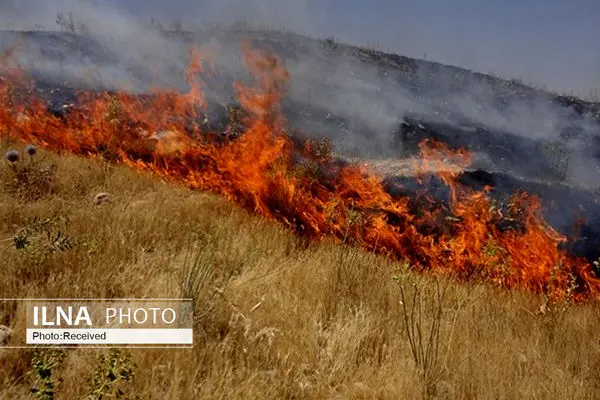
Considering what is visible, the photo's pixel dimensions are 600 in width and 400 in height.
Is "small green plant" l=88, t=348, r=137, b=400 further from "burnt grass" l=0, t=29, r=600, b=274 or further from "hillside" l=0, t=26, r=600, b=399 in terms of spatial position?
"burnt grass" l=0, t=29, r=600, b=274

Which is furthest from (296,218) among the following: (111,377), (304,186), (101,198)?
(111,377)

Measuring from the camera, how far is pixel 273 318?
9.23ft

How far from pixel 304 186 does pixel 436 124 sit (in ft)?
20.7

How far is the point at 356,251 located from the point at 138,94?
662cm

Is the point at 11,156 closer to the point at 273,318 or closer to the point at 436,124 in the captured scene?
the point at 273,318

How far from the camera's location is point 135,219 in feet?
13.1

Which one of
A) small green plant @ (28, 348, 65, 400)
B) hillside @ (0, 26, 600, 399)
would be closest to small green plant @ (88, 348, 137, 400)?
hillside @ (0, 26, 600, 399)

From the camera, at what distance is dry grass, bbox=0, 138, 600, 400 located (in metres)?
2.17

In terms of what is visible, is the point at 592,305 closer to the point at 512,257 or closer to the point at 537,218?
the point at 512,257

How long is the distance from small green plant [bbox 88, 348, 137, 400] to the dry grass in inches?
2.0

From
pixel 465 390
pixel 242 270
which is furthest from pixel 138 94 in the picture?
pixel 465 390

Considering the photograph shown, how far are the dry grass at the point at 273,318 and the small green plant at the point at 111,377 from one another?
50 mm

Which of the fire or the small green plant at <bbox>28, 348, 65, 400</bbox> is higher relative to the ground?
the fire

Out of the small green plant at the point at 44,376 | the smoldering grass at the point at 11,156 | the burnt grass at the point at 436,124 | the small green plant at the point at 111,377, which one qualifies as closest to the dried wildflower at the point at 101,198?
the smoldering grass at the point at 11,156
